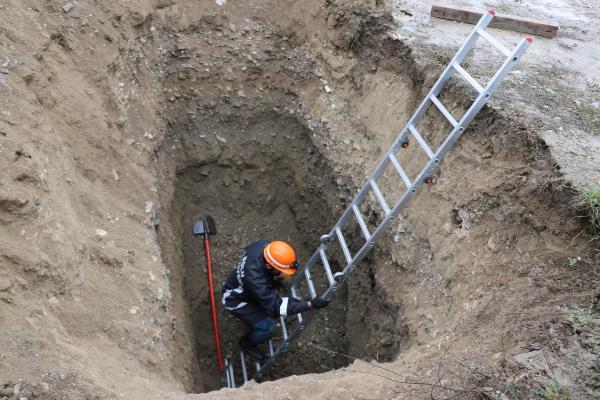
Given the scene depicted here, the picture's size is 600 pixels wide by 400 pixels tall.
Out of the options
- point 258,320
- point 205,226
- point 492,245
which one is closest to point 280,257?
point 258,320

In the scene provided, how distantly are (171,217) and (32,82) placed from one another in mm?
2217

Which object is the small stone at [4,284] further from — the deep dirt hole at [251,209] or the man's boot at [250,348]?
the man's boot at [250,348]

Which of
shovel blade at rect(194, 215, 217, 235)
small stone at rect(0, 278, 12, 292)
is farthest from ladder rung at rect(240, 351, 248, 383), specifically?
small stone at rect(0, 278, 12, 292)

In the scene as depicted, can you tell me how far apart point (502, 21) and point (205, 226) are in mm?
4672

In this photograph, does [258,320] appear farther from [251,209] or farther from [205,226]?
[251,209]

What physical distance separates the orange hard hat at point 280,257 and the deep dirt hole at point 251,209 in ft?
3.99

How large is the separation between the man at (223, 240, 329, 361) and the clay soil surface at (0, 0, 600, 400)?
1.98 feet

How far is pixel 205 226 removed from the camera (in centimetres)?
651

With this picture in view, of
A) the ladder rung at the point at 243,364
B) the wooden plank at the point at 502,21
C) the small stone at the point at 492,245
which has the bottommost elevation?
the ladder rung at the point at 243,364

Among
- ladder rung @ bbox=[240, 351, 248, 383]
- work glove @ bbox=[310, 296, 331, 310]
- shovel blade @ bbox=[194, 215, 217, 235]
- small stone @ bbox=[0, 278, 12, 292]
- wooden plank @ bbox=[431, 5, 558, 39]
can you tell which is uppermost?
wooden plank @ bbox=[431, 5, 558, 39]

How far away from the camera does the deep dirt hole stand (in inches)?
237

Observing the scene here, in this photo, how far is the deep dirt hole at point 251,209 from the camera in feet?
19.7

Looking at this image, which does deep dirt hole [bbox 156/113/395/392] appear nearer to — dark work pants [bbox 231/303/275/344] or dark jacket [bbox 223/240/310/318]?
dark work pants [bbox 231/303/275/344]

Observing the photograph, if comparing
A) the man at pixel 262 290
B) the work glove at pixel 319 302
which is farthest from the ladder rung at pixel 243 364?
the work glove at pixel 319 302
